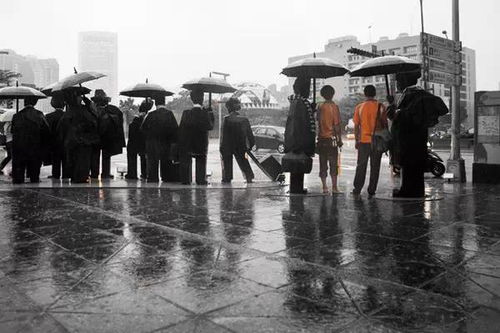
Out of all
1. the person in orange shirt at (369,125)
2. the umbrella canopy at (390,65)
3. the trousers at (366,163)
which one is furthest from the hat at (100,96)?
the trousers at (366,163)

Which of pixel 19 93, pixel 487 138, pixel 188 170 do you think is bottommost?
pixel 188 170

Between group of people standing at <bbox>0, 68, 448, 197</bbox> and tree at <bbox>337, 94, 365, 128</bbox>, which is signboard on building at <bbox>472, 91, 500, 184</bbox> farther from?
tree at <bbox>337, 94, 365, 128</bbox>

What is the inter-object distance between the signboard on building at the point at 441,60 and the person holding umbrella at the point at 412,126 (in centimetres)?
345

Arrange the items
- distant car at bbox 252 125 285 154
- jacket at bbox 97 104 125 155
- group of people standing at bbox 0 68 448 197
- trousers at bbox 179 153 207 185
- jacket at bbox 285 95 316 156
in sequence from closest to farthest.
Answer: group of people standing at bbox 0 68 448 197
jacket at bbox 285 95 316 156
trousers at bbox 179 153 207 185
jacket at bbox 97 104 125 155
distant car at bbox 252 125 285 154

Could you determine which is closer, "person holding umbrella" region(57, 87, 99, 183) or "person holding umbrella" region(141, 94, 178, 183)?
"person holding umbrella" region(57, 87, 99, 183)

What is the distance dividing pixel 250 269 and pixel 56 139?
339 inches

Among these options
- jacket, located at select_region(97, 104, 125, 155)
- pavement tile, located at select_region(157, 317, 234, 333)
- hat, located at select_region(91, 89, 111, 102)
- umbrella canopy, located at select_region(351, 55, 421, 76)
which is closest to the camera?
pavement tile, located at select_region(157, 317, 234, 333)

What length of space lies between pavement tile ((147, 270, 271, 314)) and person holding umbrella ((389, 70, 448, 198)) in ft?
16.5

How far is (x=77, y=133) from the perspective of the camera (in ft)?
34.1

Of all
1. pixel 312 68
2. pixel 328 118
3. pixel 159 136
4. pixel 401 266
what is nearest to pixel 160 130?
pixel 159 136

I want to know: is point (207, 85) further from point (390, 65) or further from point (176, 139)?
point (390, 65)

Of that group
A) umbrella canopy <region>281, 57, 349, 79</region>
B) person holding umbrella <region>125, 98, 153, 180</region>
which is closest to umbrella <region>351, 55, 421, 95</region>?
umbrella canopy <region>281, 57, 349, 79</region>

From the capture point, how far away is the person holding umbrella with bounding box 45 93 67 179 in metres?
11.2

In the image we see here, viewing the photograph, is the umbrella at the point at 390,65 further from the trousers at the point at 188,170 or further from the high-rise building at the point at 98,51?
the high-rise building at the point at 98,51
